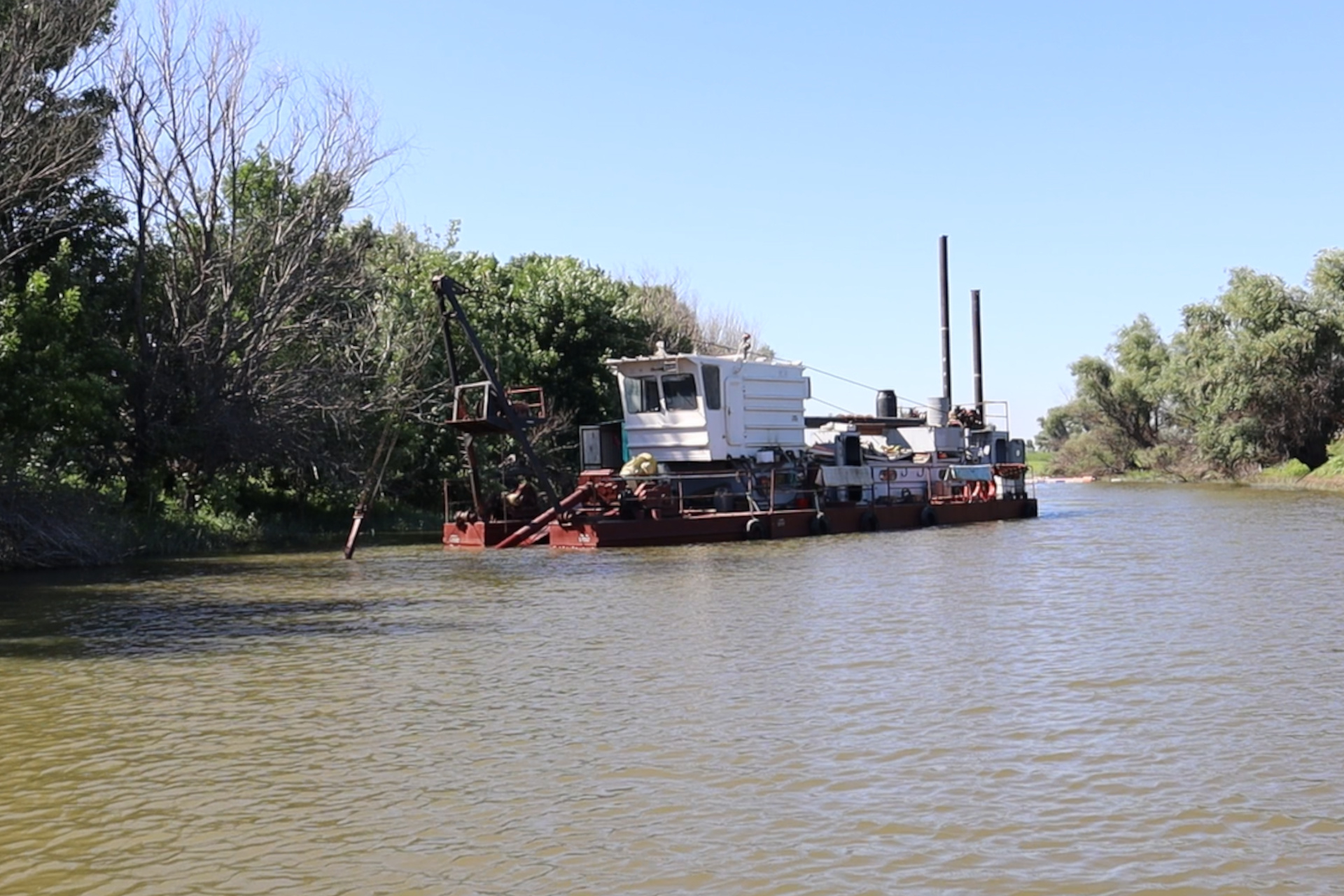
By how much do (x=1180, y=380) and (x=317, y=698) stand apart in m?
62.4

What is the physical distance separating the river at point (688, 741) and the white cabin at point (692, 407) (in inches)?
461

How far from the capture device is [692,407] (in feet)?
108

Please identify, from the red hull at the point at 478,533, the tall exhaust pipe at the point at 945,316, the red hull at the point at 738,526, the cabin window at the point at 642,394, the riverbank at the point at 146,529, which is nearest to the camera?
the riverbank at the point at 146,529

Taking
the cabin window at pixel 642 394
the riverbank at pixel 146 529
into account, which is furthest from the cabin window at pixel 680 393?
the riverbank at pixel 146 529

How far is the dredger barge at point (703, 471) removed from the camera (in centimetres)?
2995

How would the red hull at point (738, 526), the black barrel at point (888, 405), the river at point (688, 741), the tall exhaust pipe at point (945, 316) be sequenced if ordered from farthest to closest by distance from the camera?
the tall exhaust pipe at point (945, 316) → the black barrel at point (888, 405) → the red hull at point (738, 526) → the river at point (688, 741)

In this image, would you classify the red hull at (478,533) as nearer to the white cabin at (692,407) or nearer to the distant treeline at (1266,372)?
the white cabin at (692,407)

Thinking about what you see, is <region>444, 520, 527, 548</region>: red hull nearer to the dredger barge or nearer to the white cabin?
the dredger barge

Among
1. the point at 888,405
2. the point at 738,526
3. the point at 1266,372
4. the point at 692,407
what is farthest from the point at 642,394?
the point at 1266,372

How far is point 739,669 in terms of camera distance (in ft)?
45.0

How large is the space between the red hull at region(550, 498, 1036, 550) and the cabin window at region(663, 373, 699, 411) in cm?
275

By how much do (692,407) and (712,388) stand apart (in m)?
0.66

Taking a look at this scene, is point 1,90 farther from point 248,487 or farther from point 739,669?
point 739,669

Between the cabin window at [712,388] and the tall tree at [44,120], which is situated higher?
the tall tree at [44,120]
